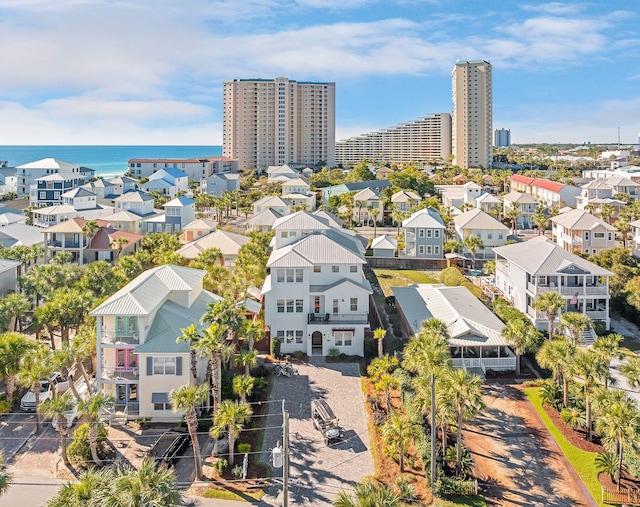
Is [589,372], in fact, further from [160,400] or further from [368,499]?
[160,400]

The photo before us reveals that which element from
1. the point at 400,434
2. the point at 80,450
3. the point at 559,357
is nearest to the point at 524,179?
the point at 559,357

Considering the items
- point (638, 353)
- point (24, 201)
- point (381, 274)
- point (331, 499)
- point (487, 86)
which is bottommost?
point (331, 499)

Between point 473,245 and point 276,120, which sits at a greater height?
point 276,120

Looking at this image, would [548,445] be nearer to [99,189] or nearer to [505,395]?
[505,395]

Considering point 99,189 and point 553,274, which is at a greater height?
point 99,189

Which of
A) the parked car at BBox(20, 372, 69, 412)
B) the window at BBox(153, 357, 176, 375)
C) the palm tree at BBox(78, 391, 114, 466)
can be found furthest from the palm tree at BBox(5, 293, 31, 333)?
the palm tree at BBox(78, 391, 114, 466)

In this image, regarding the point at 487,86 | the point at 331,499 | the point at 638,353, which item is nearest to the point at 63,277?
the point at 331,499
